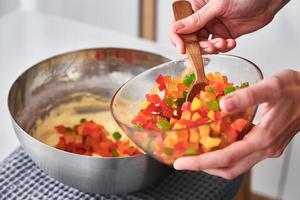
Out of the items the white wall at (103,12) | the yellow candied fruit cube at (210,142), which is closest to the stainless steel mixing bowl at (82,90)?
the yellow candied fruit cube at (210,142)

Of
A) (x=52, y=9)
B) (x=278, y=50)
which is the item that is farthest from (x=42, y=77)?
(x=52, y=9)

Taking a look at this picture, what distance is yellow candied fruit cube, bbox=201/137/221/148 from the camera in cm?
80

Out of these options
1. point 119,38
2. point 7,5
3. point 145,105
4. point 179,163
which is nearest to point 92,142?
point 145,105

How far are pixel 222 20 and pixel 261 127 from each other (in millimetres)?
384

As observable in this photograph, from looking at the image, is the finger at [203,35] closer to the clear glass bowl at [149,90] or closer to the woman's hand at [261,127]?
the clear glass bowl at [149,90]

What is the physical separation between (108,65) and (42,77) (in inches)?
5.8

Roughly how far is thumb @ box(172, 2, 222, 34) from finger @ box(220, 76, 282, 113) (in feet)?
0.87

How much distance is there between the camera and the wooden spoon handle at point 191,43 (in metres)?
0.95

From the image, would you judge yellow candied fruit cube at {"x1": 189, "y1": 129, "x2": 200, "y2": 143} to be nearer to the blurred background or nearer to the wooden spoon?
the wooden spoon

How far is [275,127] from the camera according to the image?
2.80 feet

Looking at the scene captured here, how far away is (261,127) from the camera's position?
0.84 m

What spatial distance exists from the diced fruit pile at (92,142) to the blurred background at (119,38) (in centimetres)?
15

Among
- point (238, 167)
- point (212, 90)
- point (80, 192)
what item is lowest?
point (80, 192)

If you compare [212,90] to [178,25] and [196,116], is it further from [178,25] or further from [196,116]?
[178,25]
